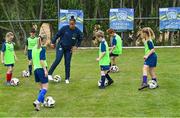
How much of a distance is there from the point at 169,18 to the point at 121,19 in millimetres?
3035

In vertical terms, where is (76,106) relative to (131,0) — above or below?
below

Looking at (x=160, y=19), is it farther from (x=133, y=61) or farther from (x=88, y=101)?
(x=88, y=101)

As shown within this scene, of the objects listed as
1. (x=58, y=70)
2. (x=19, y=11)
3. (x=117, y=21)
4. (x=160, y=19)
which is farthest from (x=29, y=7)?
(x=58, y=70)

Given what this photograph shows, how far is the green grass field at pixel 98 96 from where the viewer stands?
11.5 metres

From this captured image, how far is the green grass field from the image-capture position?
1155 centimetres

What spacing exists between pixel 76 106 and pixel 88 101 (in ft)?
2.24

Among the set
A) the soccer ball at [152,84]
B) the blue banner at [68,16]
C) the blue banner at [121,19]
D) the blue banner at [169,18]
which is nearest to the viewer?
the soccer ball at [152,84]

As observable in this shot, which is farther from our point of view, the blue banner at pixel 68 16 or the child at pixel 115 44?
the blue banner at pixel 68 16

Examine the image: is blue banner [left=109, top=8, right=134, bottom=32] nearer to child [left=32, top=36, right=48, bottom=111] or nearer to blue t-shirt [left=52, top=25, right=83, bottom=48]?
blue t-shirt [left=52, top=25, right=83, bottom=48]

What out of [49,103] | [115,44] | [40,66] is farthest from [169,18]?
[40,66]

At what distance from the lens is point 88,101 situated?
505 inches

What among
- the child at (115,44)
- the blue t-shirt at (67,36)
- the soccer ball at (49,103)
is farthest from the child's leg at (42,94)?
the child at (115,44)

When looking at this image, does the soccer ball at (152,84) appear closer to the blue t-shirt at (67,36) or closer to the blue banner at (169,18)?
the blue t-shirt at (67,36)

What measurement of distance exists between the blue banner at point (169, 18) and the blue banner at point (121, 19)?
6.15 feet
